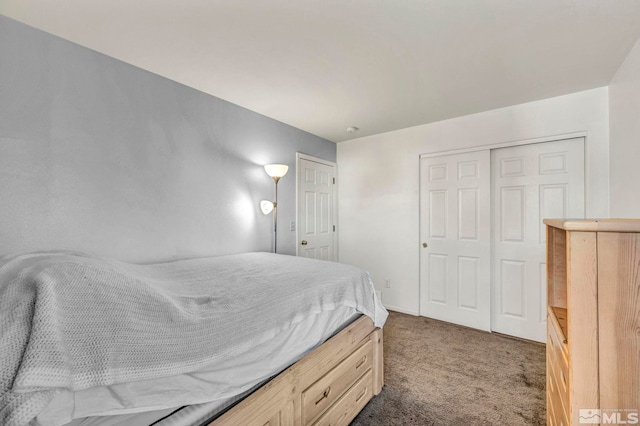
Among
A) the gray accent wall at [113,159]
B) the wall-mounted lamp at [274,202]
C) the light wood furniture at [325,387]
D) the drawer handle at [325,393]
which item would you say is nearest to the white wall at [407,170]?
the wall-mounted lamp at [274,202]

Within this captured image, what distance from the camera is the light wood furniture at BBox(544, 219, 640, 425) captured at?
0.73 meters

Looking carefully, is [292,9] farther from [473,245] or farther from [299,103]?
[473,245]

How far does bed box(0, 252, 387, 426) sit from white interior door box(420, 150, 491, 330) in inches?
73.7

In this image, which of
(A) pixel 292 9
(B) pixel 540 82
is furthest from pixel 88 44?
(B) pixel 540 82

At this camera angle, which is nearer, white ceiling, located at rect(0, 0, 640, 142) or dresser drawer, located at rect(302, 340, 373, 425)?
dresser drawer, located at rect(302, 340, 373, 425)

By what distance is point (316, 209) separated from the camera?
365 centimetres

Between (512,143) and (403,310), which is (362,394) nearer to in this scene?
(403,310)

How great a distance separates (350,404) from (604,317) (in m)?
1.36

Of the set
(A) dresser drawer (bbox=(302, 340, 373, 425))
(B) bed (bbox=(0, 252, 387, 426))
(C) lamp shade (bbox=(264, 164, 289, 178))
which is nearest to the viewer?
(B) bed (bbox=(0, 252, 387, 426))

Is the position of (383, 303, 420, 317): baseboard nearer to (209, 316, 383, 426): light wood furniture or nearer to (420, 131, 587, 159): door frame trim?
(209, 316, 383, 426): light wood furniture

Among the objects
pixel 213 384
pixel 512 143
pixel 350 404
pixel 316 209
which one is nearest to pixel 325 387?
pixel 350 404

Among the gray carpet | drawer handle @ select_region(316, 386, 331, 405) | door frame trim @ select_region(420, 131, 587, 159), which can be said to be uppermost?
door frame trim @ select_region(420, 131, 587, 159)

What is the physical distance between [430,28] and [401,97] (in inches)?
36.8

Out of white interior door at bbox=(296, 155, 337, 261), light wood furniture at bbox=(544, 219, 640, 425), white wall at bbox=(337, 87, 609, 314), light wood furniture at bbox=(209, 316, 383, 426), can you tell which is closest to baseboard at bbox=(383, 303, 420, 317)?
white wall at bbox=(337, 87, 609, 314)
